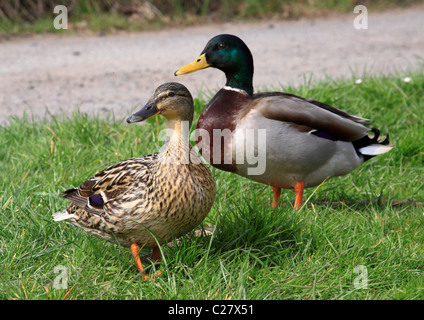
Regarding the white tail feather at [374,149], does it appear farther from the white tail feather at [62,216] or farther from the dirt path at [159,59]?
the white tail feather at [62,216]

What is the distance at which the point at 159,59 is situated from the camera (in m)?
7.93

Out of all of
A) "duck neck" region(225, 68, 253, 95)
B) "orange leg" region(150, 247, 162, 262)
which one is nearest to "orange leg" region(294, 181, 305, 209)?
"duck neck" region(225, 68, 253, 95)

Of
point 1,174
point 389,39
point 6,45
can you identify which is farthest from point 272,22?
point 1,174

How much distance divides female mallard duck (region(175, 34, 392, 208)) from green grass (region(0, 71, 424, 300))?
0.76 feet

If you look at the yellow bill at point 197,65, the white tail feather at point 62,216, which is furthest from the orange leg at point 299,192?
the white tail feather at point 62,216

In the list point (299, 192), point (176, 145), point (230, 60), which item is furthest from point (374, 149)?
point (176, 145)

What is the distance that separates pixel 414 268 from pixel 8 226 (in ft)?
7.50

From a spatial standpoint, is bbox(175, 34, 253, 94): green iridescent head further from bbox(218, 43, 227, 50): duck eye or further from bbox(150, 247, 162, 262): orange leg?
bbox(150, 247, 162, 262): orange leg

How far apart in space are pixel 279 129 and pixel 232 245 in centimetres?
95

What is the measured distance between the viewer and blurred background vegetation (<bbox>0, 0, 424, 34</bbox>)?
918 cm

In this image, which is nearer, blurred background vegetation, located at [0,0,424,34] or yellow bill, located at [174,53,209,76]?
yellow bill, located at [174,53,209,76]

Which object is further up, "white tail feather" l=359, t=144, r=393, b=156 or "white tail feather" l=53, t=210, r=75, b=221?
"white tail feather" l=53, t=210, r=75, b=221

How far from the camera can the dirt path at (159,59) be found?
6.52 meters

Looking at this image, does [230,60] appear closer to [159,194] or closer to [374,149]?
[374,149]
